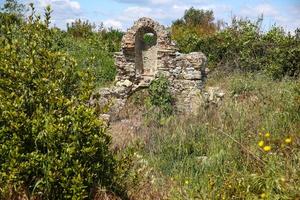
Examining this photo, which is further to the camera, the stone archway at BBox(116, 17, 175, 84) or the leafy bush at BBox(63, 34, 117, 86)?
the leafy bush at BBox(63, 34, 117, 86)

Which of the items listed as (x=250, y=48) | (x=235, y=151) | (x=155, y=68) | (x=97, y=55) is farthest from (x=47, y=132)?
(x=97, y=55)

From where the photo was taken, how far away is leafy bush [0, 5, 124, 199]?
4.45 metres

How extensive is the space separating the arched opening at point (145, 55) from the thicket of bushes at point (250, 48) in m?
3.71

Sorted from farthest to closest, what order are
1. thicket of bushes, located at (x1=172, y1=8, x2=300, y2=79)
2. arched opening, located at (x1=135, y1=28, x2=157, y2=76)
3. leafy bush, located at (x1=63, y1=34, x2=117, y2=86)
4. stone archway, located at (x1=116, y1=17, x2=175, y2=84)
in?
leafy bush, located at (x1=63, y1=34, x2=117, y2=86) → thicket of bushes, located at (x1=172, y1=8, x2=300, y2=79) → arched opening, located at (x1=135, y1=28, x2=157, y2=76) → stone archway, located at (x1=116, y1=17, x2=175, y2=84)

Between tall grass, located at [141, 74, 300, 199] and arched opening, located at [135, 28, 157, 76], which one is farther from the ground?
arched opening, located at [135, 28, 157, 76]

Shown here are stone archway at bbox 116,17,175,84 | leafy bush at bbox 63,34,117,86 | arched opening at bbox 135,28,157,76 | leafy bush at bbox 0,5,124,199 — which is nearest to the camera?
leafy bush at bbox 0,5,124,199

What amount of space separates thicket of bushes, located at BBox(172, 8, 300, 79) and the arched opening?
12.2 ft

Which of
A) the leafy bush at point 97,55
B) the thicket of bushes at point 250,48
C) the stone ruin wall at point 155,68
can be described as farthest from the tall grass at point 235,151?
the leafy bush at point 97,55

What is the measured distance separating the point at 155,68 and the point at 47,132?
8.16 m

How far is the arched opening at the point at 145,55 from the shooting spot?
12.6 metres

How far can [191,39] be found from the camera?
1830 cm

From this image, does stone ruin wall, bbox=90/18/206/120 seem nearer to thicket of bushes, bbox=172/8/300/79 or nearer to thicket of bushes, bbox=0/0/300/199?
thicket of bushes, bbox=172/8/300/79

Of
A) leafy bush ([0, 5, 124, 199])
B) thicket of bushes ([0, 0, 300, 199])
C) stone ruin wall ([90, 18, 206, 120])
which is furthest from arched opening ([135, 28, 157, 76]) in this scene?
leafy bush ([0, 5, 124, 199])

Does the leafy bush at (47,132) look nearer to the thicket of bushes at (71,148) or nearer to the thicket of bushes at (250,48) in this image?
the thicket of bushes at (71,148)
